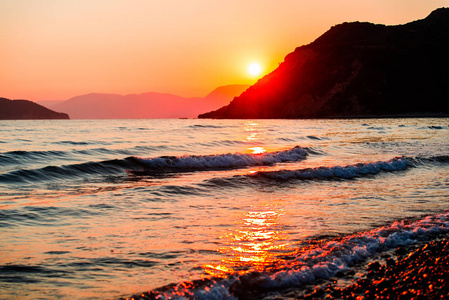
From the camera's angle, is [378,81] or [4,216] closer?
[4,216]

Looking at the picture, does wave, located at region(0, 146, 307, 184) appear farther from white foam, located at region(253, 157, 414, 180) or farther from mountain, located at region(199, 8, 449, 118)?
mountain, located at region(199, 8, 449, 118)

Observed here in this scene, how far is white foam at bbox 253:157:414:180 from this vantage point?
→ 61.6 feet

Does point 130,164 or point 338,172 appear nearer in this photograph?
point 338,172

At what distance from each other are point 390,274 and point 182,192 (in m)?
8.88

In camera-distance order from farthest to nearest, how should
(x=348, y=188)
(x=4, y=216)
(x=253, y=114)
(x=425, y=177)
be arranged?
(x=253, y=114) → (x=425, y=177) → (x=348, y=188) → (x=4, y=216)

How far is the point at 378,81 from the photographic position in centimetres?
14400

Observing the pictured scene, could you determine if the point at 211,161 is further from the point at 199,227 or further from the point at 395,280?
the point at 395,280

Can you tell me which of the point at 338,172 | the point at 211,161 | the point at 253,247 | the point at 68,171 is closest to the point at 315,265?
the point at 253,247

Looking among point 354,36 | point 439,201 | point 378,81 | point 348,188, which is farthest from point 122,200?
point 354,36

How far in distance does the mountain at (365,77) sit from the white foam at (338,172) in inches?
4810

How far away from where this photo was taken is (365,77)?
145250 millimetres

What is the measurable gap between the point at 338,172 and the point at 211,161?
730cm

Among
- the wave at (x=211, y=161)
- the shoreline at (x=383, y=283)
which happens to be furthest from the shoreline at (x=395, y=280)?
the wave at (x=211, y=161)

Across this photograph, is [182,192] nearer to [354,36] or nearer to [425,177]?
[425,177]
